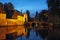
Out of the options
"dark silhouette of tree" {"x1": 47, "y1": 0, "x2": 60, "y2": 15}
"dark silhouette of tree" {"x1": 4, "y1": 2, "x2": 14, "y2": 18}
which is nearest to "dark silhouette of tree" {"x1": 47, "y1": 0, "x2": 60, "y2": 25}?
"dark silhouette of tree" {"x1": 47, "y1": 0, "x2": 60, "y2": 15}

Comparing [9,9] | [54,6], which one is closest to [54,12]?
[54,6]

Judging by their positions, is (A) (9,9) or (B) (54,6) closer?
(B) (54,6)

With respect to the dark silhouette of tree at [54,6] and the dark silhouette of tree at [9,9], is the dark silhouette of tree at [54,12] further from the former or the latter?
the dark silhouette of tree at [9,9]

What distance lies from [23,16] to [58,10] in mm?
23682

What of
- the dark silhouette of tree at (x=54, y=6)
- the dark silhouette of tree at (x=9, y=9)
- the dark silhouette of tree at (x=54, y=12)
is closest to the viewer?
the dark silhouette of tree at (x=54, y=12)

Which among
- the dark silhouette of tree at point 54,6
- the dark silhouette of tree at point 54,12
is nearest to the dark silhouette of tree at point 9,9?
the dark silhouette of tree at point 54,6

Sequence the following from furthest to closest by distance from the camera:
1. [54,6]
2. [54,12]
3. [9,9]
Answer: [9,9] < [54,6] < [54,12]

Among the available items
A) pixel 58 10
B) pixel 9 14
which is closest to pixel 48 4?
pixel 58 10

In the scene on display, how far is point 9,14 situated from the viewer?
80875mm

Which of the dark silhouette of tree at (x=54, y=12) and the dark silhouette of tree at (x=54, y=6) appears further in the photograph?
the dark silhouette of tree at (x=54, y=6)

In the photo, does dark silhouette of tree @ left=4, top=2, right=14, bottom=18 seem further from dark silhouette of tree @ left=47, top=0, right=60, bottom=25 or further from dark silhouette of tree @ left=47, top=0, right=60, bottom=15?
dark silhouette of tree @ left=47, top=0, right=60, bottom=25

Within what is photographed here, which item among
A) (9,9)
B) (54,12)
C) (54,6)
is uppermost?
(54,6)

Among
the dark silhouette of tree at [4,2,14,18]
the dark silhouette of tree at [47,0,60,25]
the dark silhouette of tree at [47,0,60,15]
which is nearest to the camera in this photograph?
the dark silhouette of tree at [47,0,60,25]

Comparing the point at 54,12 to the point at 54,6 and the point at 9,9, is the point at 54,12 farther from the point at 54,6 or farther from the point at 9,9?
the point at 9,9
